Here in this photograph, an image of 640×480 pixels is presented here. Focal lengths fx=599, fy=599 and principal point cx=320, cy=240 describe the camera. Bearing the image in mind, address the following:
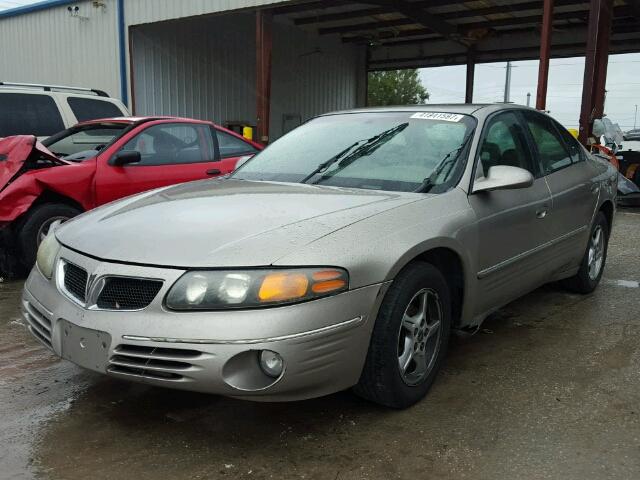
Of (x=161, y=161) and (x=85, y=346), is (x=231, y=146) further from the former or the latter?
(x=85, y=346)

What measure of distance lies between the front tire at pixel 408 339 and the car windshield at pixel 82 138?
454 cm

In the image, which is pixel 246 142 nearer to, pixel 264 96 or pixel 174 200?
pixel 174 200

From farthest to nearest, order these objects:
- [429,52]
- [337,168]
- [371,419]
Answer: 1. [429,52]
2. [337,168]
3. [371,419]

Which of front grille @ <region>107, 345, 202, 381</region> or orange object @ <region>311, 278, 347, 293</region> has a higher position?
orange object @ <region>311, 278, 347, 293</region>

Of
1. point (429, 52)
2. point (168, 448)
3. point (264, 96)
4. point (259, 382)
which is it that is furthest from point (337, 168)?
point (429, 52)

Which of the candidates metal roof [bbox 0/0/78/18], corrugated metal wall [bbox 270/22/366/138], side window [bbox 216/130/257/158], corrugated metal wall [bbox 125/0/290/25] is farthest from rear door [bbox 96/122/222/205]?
corrugated metal wall [bbox 270/22/366/138]

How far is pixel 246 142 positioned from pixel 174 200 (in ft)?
12.8

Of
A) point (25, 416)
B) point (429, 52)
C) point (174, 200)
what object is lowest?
point (25, 416)

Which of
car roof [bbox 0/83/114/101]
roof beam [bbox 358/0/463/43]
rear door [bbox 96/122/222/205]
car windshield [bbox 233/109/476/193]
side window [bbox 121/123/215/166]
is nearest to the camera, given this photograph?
car windshield [bbox 233/109/476/193]

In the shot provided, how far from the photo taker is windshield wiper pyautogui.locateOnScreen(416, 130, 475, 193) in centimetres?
306

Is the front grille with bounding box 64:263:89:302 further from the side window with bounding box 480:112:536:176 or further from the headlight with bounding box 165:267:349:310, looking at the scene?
the side window with bounding box 480:112:536:176

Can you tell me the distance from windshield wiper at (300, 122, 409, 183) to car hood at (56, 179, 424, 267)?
27 centimetres

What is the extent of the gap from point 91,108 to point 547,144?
5.80m

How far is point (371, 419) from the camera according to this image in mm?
2721
